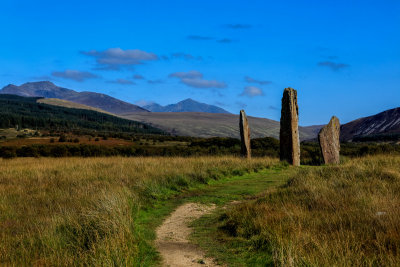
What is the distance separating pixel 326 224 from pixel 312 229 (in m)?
0.46

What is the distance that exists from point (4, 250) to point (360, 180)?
930 centimetres

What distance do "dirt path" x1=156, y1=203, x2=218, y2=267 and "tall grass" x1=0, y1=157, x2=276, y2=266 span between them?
0.59 m

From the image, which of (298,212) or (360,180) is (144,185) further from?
(360,180)

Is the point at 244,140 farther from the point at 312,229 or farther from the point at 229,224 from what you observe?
the point at 312,229

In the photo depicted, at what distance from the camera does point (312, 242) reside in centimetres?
550

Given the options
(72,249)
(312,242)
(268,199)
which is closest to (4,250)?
(72,249)

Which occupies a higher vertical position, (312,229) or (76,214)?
(312,229)

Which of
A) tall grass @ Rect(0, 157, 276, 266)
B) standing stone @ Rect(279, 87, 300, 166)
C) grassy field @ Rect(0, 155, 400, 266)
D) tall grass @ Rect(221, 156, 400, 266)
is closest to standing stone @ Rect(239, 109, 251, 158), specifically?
A: standing stone @ Rect(279, 87, 300, 166)

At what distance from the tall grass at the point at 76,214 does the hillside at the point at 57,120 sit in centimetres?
8069

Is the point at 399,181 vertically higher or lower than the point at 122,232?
higher

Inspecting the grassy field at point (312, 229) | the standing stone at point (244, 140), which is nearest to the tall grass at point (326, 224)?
the grassy field at point (312, 229)

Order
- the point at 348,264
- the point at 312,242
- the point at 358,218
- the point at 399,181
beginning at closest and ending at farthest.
Answer: 1. the point at 348,264
2. the point at 312,242
3. the point at 358,218
4. the point at 399,181

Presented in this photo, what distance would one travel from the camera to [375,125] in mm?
148750

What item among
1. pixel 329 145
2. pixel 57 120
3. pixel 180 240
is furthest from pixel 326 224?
pixel 57 120
